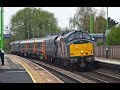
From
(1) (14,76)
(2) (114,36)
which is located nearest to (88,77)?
(1) (14,76)

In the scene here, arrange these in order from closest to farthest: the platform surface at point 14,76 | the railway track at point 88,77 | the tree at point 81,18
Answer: the platform surface at point 14,76, the railway track at point 88,77, the tree at point 81,18

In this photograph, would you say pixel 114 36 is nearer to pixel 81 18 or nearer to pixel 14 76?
pixel 14 76

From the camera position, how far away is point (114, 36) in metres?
54.1

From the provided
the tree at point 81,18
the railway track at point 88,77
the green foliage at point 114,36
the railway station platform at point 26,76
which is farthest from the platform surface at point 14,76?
the tree at point 81,18

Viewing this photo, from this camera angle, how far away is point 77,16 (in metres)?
107

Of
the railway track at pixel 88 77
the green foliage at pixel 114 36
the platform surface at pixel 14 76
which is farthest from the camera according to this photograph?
the green foliage at pixel 114 36

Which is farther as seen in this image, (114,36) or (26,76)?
(114,36)

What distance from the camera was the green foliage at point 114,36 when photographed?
173 feet

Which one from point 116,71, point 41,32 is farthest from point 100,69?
point 41,32

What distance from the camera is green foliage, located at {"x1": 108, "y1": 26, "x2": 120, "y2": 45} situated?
52781 millimetres

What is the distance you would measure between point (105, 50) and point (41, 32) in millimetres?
67339

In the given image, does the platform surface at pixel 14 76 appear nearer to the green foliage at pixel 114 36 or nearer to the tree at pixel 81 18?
the green foliage at pixel 114 36

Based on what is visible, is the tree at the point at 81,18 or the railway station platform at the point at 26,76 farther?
the tree at the point at 81,18
